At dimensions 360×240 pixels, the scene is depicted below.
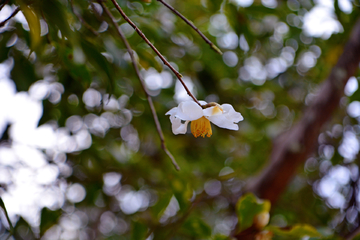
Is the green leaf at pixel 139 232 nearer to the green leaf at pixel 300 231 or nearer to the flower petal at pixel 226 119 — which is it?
the green leaf at pixel 300 231

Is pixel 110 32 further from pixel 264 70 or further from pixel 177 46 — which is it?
pixel 264 70

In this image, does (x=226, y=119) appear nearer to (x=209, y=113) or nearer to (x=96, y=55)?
(x=209, y=113)

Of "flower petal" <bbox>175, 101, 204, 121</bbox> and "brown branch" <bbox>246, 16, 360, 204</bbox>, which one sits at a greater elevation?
"flower petal" <bbox>175, 101, 204, 121</bbox>

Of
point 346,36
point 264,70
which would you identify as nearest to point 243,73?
point 264,70

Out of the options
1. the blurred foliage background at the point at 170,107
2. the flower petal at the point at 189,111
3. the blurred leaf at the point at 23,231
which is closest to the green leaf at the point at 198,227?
the blurred foliage background at the point at 170,107

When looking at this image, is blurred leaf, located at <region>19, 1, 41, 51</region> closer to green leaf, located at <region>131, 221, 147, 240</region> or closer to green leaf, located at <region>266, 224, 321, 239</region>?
green leaf, located at <region>131, 221, 147, 240</region>

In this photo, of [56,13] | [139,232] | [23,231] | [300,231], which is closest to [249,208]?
[300,231]

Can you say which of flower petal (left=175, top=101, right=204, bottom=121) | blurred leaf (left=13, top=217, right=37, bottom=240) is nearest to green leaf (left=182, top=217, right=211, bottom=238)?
flower petal (left=175, top=101, right=204, bottom=121)
